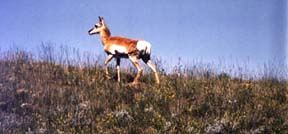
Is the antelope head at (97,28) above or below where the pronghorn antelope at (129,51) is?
above

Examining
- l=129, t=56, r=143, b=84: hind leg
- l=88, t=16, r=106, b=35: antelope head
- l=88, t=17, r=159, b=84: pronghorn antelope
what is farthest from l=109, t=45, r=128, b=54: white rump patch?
l=88, t=16, r=106, b=35: antelope head

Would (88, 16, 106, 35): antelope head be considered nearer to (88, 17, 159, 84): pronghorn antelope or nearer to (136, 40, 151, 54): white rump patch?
(88, 17, 159, 84): pronghorn antelope

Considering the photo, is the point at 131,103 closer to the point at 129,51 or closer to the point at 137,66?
the point at 137,66

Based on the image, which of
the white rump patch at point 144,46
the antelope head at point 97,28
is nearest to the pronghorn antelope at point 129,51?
the white rump patch at point 144,46

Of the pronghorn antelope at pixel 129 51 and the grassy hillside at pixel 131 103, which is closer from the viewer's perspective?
the grassy hillside at pixel 131 103

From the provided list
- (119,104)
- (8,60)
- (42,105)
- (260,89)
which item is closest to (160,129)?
(119,104)

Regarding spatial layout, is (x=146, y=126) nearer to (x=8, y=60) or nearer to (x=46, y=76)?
(x=46, y=76)

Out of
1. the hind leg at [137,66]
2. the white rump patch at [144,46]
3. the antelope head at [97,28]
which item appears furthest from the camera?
the antelope head at [97,28]

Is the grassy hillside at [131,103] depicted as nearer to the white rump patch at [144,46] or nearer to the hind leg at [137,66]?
the hind leg at [137,66]

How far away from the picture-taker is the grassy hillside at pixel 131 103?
677 cm

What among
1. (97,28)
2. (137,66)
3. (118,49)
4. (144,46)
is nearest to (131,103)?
(137,66)

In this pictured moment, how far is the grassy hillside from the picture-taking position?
266 inches

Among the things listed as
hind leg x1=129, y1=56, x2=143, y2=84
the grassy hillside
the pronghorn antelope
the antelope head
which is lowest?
the grassy hillside

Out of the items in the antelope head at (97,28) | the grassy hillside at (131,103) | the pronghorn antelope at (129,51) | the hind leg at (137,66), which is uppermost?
the antelope head at (97,28)
